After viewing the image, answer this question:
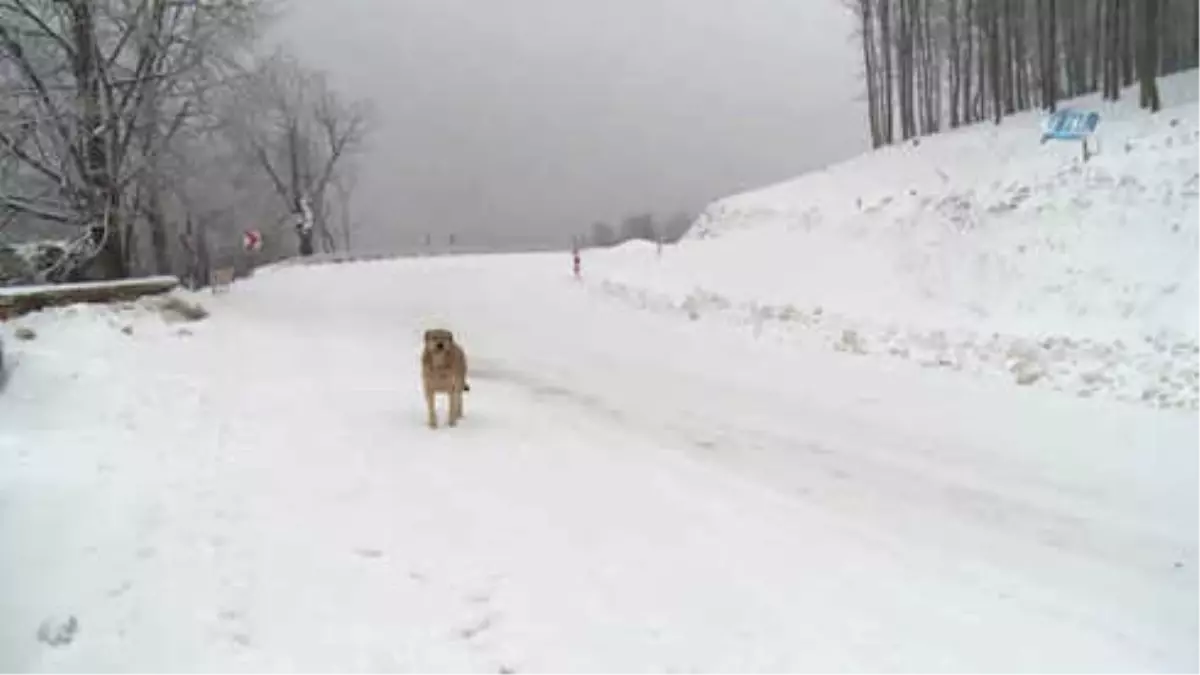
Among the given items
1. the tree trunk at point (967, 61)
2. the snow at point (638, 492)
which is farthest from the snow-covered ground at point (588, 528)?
the tree trunk at point (967, 61)

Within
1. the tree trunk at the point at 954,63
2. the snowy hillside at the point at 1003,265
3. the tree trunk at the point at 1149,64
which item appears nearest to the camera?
the snowy hillside at the point at 1003,265

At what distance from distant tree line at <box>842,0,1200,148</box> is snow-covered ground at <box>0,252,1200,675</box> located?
27.0 m

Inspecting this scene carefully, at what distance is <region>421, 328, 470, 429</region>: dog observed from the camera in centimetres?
932

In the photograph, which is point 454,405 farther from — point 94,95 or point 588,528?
point 94,95

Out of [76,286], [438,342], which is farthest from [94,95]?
[438,342]

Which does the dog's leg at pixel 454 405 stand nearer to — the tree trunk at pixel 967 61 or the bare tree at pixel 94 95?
the bare tree at pixel 94 95

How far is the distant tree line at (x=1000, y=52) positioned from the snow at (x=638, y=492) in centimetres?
1958

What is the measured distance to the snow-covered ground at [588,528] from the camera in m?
4.63

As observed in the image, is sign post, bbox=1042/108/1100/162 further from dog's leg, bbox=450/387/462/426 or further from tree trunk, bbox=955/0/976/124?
tree trunk, bbox=955/0/976/124

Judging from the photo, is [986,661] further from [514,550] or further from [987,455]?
[987,455]

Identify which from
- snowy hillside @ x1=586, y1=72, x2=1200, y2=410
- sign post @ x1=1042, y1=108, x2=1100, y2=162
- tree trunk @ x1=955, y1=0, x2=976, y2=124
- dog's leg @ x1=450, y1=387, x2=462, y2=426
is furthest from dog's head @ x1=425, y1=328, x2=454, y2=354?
tree trunk @ x1=955, y1=0, x2=976, y2=124

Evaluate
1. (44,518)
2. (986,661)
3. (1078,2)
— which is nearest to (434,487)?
(44,518)

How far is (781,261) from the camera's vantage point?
25766 millimetres

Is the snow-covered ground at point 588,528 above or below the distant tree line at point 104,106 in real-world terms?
below
